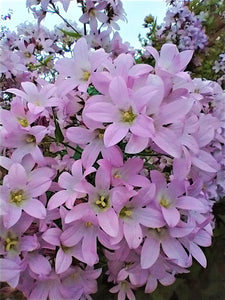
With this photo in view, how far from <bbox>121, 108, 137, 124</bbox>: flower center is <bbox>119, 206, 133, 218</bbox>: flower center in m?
0.07

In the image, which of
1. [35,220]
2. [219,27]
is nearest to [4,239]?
[35,220]

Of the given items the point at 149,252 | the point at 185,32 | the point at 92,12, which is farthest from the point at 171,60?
the point at 185,32

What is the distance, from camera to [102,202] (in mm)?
425

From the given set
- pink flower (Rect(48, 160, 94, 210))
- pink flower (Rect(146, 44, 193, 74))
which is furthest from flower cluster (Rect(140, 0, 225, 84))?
pink flower (Rect(48, 160, 94, 210))

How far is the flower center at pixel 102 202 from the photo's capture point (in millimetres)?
424

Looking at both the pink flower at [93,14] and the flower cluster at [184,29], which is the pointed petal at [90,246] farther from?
the flower cluster at [184,29]

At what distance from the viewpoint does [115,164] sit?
1.38 ft

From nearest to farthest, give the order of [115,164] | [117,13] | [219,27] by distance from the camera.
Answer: [115,164] → [117,13] → [219,27]

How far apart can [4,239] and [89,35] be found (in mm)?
447

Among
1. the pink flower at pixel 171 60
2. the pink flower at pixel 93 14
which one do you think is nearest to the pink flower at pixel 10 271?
the pink flower at pixel 171 60

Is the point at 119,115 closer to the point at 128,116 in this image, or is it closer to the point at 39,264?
the point at 128,116

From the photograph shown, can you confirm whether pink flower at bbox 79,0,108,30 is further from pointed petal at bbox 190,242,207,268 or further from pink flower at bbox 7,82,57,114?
pointed petal at bbox 190,242,207,268

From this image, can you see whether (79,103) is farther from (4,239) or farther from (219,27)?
(219,27)

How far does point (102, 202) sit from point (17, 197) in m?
0.08
